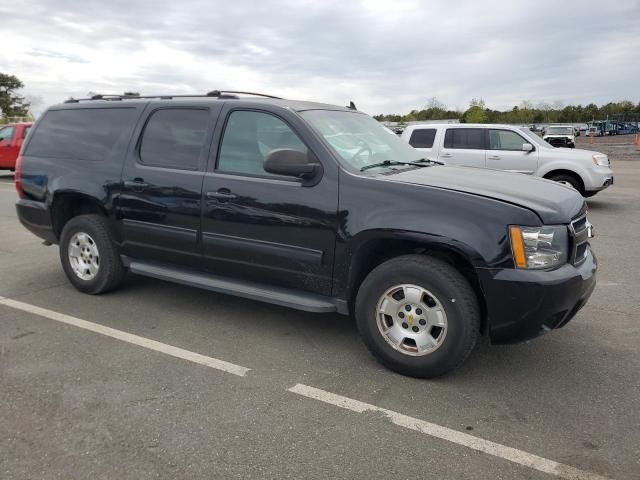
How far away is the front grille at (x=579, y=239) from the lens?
3385mm

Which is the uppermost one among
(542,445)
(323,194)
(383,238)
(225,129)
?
(225,129)

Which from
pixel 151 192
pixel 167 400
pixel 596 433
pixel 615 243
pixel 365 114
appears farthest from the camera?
pixel 615 243

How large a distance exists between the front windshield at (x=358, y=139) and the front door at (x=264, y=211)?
7.6 inches

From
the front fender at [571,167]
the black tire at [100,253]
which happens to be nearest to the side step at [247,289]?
the black tire at [100,253]

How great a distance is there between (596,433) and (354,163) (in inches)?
88.1

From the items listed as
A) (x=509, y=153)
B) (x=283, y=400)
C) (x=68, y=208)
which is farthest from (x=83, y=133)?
(x=509, y=153)

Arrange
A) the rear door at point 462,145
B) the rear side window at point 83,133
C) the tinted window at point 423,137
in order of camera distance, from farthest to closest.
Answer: the tinted window at point 423,137 → the rear door at point 462,145 → the rear side window at point 83,133

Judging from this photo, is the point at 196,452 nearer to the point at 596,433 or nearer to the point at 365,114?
the point at 596,433

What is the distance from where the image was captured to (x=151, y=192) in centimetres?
450

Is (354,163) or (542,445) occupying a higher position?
(354,163)

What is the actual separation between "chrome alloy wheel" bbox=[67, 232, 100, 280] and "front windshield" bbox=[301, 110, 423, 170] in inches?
95.6

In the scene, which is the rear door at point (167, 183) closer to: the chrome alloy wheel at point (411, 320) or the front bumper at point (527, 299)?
the chrome alloy wheel at point (411, 320)

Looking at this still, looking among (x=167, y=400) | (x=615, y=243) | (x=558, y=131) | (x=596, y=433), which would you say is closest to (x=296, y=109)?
(x=167, y=400)

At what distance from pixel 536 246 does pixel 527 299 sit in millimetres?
318
